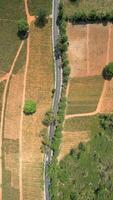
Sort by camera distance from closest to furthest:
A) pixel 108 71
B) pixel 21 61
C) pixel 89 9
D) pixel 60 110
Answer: pixel 89 9 < pixel 108 71 < pixel 21 61 < pixel 60 110

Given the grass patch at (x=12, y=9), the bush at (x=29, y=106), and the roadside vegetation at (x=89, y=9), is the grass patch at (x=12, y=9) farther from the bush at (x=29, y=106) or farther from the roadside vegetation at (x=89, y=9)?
the bush at (x=29, y=106)

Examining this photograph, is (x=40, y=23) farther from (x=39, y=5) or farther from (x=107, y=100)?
(x=107, y=100)

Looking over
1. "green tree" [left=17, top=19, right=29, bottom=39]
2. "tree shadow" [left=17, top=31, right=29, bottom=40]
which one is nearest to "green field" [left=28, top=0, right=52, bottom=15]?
"green tree" [left=17, top=19, right=29, bottom=39]

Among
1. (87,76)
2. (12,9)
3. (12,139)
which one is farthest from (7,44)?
(12,139)

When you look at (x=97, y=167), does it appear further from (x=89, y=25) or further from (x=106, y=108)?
(x=89, y=25)

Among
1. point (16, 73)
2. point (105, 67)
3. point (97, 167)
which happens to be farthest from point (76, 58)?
point (97, 167)
